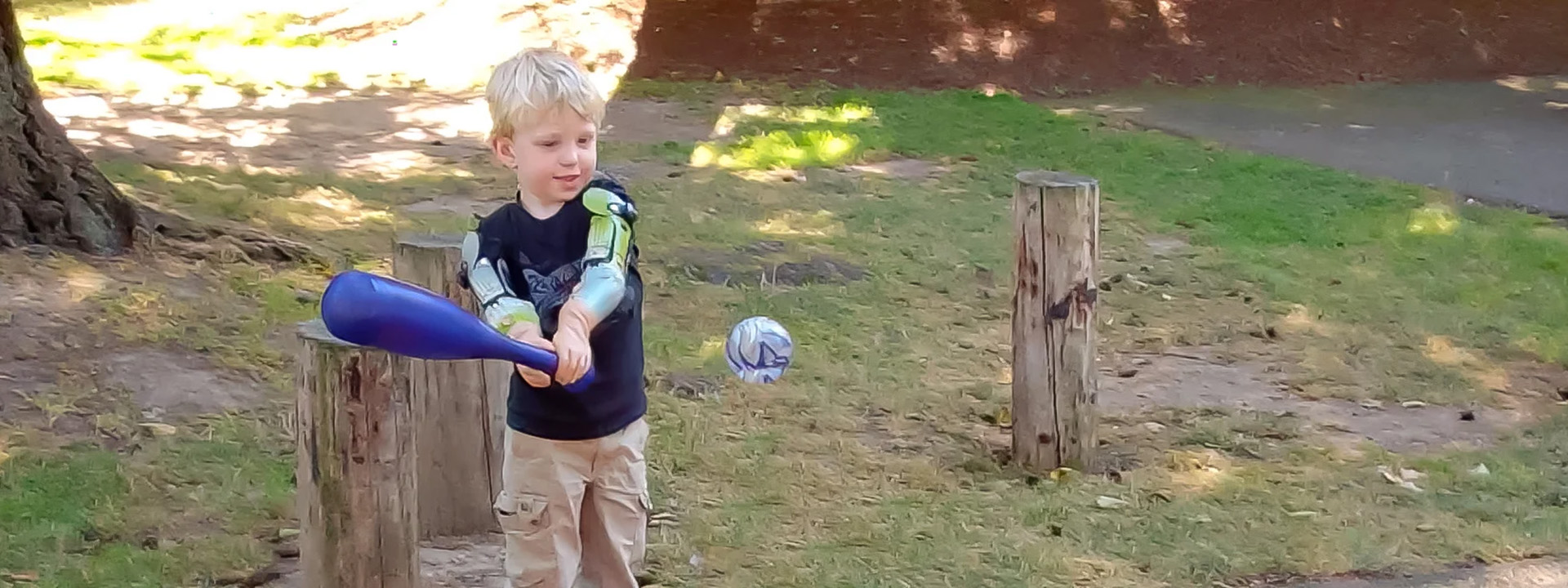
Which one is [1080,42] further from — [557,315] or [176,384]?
[557,315]

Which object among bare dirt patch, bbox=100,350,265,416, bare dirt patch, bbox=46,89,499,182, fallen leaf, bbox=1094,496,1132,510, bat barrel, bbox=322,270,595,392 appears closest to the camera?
bat barrel, bbox=322,270,595,392

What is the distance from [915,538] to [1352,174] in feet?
20.0

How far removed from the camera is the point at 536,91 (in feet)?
9.10

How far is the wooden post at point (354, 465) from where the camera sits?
9.16 feet

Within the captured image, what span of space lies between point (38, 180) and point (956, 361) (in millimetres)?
3447

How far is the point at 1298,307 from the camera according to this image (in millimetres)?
6414

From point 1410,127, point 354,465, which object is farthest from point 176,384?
point 1410,127

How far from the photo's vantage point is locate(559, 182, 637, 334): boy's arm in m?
2.73

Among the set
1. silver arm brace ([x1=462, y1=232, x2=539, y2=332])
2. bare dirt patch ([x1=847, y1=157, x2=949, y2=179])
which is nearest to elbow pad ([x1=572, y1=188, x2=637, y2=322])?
silver arm brace ([x1=462, y1=232, x2=539, y2=332])

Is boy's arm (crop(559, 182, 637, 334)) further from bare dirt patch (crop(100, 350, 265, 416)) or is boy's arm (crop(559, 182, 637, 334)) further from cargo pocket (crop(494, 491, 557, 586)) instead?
bare dirt patch (crop(100, 350, 265, 416))

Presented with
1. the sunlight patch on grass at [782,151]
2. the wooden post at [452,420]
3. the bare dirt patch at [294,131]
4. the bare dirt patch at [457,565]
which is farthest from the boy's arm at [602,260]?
the sunlight patch on grass at [782,151]

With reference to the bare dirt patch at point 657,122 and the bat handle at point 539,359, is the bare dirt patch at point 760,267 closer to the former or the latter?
the bare dirt patch at point 657,122

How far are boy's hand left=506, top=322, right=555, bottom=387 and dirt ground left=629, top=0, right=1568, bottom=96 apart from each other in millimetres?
10140

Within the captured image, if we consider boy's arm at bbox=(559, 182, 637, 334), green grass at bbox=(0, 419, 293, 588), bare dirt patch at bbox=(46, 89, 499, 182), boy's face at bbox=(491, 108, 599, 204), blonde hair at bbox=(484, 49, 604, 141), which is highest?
blonde hair at bbox=(484, 49, 604, 141)
